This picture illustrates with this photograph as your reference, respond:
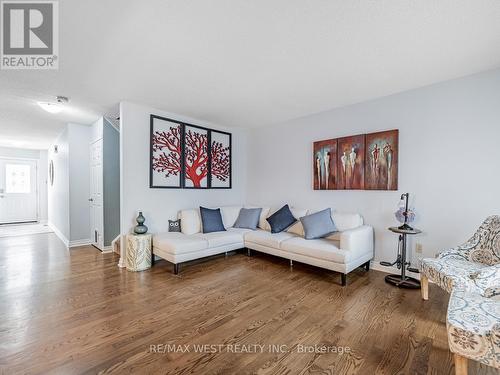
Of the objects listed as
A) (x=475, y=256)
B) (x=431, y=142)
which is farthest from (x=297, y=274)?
(x=431, y=142)

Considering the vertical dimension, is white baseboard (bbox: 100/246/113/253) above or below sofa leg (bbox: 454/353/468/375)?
below

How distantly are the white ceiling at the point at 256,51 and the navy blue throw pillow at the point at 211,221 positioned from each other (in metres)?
1.76

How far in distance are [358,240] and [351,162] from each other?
1.20 metres

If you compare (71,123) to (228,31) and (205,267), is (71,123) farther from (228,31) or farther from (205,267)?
(228,31)

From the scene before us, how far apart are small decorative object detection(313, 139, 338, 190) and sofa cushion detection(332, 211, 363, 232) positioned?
1.66ft

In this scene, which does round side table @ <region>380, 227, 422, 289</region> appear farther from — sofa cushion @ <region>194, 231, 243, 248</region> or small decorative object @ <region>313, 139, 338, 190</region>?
sofa cushion @ <region>194, 231, 243, 248</region>

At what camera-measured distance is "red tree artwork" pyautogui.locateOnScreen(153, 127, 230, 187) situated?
12.4 ft

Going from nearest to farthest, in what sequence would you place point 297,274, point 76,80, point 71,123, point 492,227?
point 492,227 < point 76,80 < point 297,274 < point 71,123

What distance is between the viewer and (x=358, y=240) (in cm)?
293

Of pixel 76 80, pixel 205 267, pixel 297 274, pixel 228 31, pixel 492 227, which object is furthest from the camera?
pixel 205 267

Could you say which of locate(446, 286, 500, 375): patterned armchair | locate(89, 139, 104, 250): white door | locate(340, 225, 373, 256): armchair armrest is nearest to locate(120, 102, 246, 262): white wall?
locate(89, 139, 104, 250): white door

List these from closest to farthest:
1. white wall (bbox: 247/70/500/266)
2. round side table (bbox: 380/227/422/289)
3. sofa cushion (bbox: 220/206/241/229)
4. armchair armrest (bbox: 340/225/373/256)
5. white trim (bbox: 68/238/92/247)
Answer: white wall (bbox: 247/70/500/266) → round side table (bbox: 380/227/422/289) → armchair armrest (bbox: 340/225/373/256) → sofa cushion (bbox: 220/206/241/229) → white trim (bbox: 68/238/92/247)

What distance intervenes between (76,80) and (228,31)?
79.6 inches

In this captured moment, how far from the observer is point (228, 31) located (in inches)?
74.2
